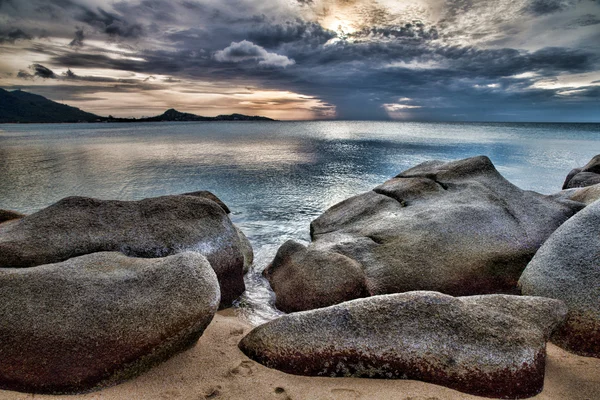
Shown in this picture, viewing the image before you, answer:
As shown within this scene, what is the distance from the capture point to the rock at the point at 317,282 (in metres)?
5.99

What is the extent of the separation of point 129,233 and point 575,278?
6.80 m

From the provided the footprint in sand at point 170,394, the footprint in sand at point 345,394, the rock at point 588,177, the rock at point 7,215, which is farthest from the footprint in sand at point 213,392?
the rock at point 588,177

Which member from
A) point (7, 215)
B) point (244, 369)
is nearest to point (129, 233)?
point (244, 369)

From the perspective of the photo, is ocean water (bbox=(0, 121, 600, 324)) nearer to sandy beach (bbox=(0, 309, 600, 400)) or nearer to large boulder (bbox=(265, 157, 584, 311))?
large boulder (bbox=(265, 157, 584, 311))

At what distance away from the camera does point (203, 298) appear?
13.5 ft

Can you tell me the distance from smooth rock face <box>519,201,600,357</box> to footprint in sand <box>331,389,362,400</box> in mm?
2954

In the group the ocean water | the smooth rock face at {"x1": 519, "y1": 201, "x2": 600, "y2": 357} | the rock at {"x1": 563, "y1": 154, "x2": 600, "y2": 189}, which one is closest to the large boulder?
the ocean water

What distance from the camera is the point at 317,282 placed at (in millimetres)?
6152

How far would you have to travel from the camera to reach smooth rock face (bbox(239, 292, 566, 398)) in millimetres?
3592

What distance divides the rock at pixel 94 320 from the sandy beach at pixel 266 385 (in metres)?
0.16

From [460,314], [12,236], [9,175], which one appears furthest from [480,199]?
[9,175]

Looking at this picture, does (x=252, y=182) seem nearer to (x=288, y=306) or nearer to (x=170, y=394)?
(x=288, y=306)

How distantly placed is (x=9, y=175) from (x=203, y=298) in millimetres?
26654

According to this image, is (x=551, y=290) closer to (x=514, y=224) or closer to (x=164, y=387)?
(x=514, y=224)
